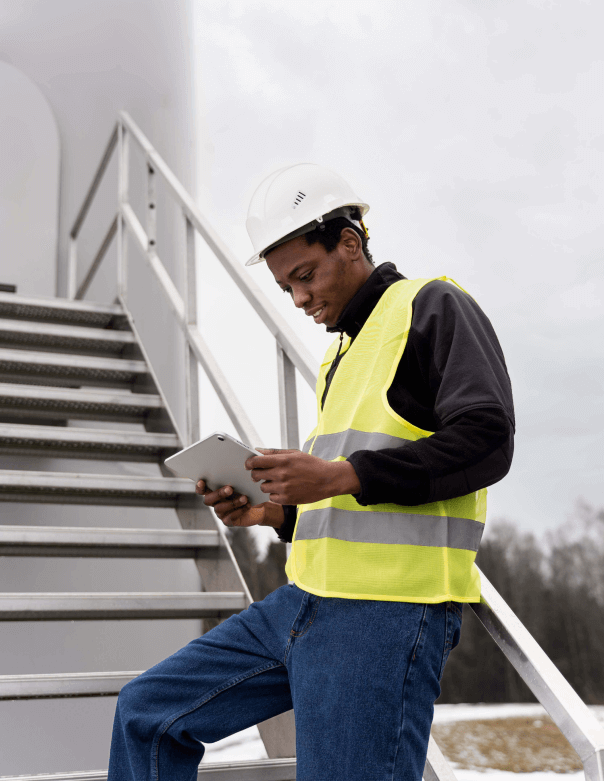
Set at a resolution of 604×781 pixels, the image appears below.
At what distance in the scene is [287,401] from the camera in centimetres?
200

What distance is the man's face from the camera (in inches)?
50.1

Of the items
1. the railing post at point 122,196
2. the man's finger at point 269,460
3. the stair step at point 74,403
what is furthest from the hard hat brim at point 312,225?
the railing post at point 122,196

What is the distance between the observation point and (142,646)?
414 cm

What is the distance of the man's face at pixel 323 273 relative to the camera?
4.17ft

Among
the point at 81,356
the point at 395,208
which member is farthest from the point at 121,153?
the point at 395,208

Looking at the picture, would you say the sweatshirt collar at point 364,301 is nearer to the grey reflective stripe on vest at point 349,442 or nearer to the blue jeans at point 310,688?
the grey reflective stripe on vest at point 349,442

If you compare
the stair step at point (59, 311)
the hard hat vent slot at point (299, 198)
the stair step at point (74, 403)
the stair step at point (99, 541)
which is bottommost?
the stair step at point (99, 541)

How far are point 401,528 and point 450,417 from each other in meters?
0.18

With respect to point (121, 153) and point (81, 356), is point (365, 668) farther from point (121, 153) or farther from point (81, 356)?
point (121, 153)

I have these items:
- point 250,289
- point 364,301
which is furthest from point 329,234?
point 250,289

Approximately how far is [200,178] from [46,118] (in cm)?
119

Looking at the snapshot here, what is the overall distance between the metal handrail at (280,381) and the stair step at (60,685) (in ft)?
2.53

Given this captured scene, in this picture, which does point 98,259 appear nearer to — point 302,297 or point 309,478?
point 302,297

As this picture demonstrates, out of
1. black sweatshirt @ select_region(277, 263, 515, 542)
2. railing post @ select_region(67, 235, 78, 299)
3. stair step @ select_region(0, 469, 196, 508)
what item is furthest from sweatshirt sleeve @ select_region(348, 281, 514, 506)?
railing post @ select_region(67, 235, 78, 299)
